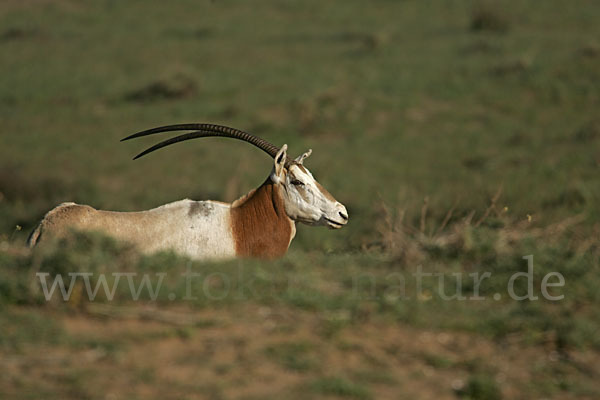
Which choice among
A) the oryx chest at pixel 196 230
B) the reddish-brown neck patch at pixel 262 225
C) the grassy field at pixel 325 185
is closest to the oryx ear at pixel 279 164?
the reddish-brown neck patch at pixel 262 225

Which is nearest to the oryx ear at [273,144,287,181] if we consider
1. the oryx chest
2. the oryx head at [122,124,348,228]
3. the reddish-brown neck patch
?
the oryx head at [122,124,348,228]

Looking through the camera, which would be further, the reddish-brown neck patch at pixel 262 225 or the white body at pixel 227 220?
the reddish-brown neck patch at pixel 262 225

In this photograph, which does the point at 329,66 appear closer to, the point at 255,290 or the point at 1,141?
the point at 1,141

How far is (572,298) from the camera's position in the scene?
18.1 feet

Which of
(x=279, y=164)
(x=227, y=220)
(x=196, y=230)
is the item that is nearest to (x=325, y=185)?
(x=279, y=164)

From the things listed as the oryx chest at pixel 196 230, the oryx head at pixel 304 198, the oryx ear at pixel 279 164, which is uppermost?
the oryx ear at pixel 279 164

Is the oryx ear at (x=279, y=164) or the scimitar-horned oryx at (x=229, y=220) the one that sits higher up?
the oryx ear at (x=279, y=164)

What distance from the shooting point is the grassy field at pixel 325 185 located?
4586mm

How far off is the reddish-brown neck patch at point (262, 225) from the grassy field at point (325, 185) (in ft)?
2.62

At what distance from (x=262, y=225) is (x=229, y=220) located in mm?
307

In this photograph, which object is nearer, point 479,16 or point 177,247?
point 177,247

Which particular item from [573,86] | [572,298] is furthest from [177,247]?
[573,86]

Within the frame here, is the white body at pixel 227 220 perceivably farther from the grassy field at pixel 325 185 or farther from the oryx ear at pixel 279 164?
the grassy field at pixel 325 185

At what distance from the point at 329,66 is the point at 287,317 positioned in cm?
1841
